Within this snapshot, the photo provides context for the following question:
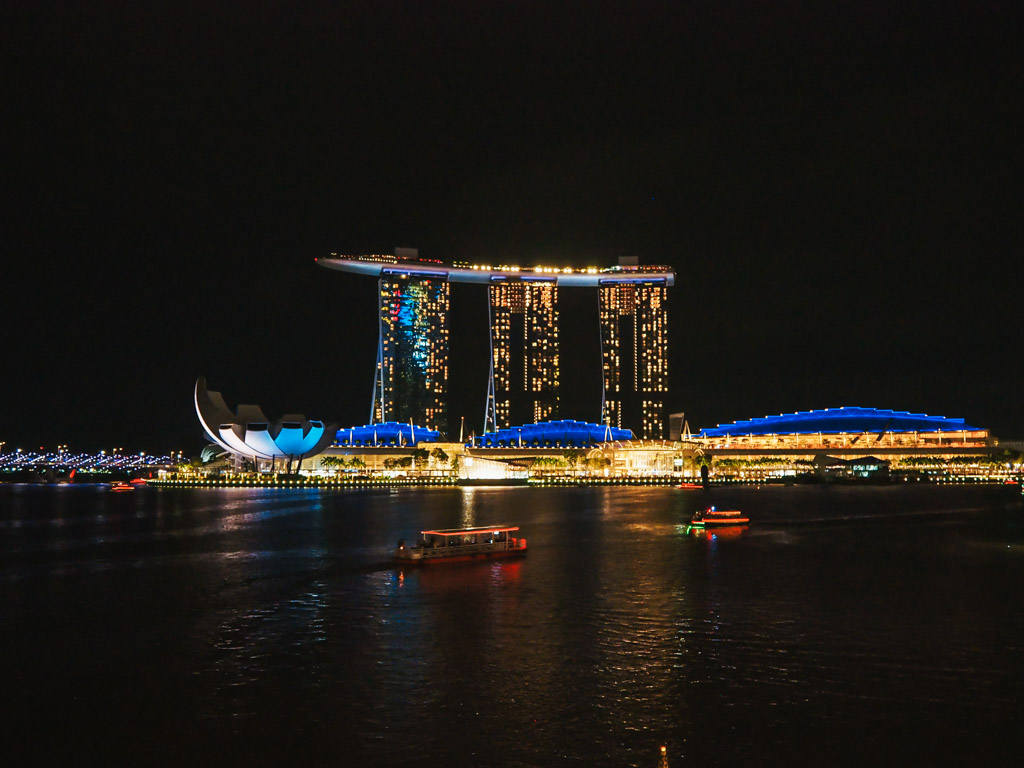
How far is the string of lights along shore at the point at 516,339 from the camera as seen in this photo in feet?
465

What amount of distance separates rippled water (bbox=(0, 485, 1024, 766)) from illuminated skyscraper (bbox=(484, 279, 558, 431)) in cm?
11094

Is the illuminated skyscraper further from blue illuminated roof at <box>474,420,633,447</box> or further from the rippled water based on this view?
the rippled water

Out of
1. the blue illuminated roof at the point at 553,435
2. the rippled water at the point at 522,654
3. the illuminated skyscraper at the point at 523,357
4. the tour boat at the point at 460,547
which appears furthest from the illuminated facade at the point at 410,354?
the tour boat at the point at 460,547

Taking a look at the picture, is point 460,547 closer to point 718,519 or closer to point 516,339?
point 718,519

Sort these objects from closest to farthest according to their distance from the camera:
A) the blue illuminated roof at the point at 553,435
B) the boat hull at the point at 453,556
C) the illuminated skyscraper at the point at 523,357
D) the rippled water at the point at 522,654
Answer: the rippled water at the point at 522,654
the boat hull at the point at 453,556
the blue illuminated roof at the point at 553,435
the illuminated skyscraper at the point at 523,357

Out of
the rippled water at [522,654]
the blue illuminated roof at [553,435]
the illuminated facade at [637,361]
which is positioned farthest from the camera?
the illuminated facade at [637,361]

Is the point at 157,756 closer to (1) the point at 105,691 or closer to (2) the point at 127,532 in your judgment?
(1) the point at 105,691

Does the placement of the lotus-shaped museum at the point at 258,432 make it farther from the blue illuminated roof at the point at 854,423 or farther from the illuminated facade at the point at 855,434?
the blue illuminated roof at the point at 854,423

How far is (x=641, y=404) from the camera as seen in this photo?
14450cm

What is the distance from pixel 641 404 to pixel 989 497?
76.4 m

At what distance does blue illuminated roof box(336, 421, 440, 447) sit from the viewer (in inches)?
4948

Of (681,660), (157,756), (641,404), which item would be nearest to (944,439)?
(641,404)

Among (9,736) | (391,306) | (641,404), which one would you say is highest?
(391,306)

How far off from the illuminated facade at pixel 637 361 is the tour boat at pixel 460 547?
4432 inches
